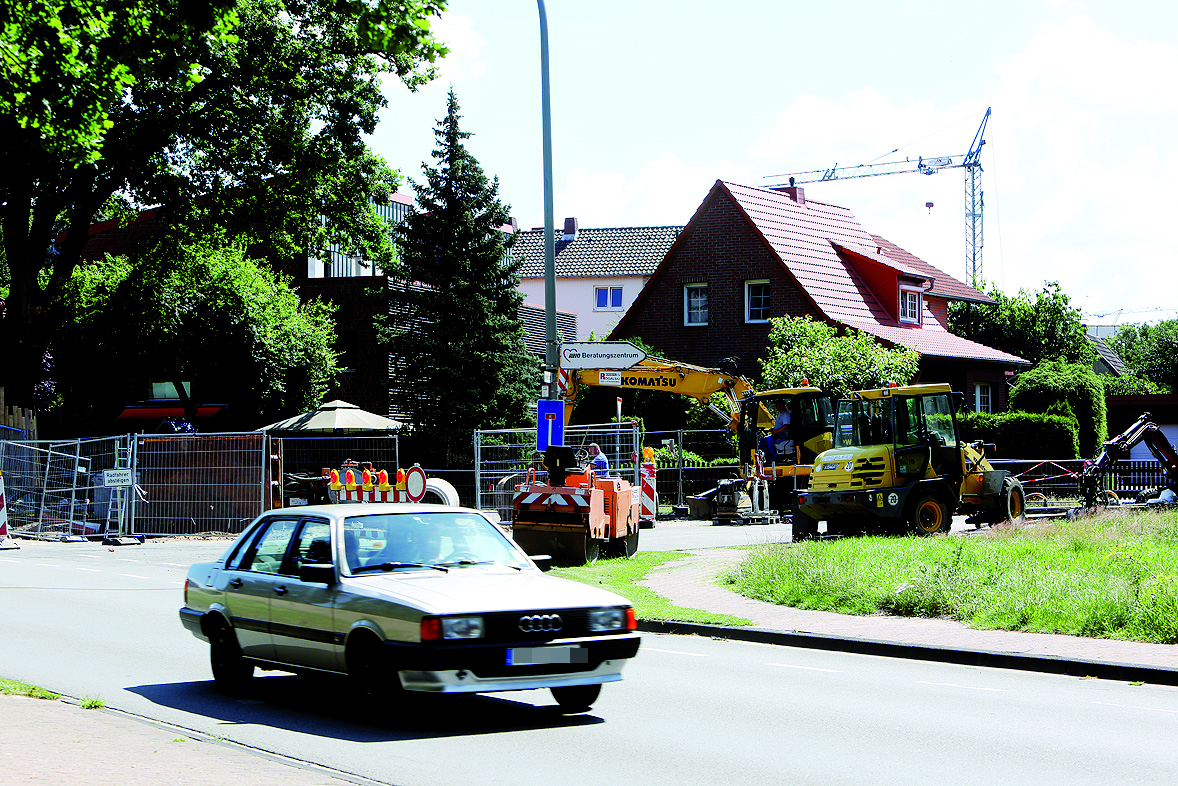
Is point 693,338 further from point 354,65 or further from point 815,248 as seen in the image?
point 354,65

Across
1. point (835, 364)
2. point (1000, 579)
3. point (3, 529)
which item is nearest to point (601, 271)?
point (835, 364)

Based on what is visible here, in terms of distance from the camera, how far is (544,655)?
304 inches

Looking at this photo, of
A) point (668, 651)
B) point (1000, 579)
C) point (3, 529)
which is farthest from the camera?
point (3, 529)

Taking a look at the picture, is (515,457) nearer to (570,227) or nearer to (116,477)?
(116,477)

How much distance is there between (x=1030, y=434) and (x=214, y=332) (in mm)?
24984

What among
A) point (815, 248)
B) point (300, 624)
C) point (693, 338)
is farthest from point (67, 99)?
point (815, 248)

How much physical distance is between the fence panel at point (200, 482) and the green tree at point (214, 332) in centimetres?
1138

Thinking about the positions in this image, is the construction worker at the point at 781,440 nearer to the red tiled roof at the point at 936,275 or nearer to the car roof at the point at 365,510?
the car roof at the point at 365,510

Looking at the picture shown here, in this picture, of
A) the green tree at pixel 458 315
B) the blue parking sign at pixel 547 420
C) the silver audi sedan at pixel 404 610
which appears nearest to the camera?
the silver audi sedan at pixel 404 610

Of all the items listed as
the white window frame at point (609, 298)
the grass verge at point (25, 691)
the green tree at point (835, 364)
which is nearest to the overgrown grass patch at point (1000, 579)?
the grass verge at point (25, 691)

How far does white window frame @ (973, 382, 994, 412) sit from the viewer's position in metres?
45.6

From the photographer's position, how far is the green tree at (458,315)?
122 feet

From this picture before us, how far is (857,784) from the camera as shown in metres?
6.49

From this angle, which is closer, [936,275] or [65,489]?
[65,489]
